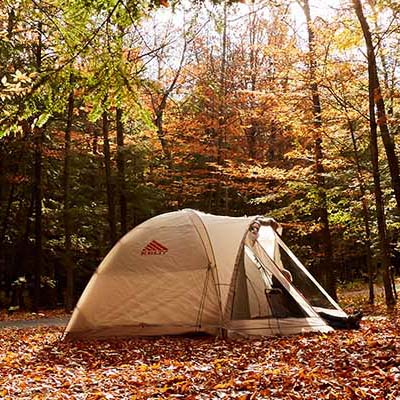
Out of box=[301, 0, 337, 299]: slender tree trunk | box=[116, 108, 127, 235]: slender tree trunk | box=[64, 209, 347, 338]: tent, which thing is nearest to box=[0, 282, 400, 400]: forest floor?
box=[64, 209, 347, 338]: tent

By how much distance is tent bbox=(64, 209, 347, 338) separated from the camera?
7.95 meters

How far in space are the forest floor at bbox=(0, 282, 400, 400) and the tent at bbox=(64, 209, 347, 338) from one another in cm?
30

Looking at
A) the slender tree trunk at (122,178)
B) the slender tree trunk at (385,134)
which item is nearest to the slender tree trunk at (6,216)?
the slender tree trunk at (122,178)

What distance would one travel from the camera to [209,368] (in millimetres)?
5543

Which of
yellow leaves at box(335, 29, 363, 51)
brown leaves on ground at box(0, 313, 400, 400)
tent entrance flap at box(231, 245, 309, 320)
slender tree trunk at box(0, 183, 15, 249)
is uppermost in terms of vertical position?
yellow leaves at box(335, 29, 363, 51)

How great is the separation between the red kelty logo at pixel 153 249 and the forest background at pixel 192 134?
225 cm

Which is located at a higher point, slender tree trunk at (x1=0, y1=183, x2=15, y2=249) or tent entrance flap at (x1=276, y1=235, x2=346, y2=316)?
slender tree trunk at (x1=0, y1=183, x2=15, y2=249)

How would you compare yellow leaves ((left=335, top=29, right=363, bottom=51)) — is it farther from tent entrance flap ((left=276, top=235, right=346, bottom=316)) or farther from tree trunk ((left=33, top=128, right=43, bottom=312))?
tree trunk ((left=33, top=128, right=43, bottom=312))

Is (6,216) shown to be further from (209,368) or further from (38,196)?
(209,368)

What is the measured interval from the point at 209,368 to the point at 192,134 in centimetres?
1477

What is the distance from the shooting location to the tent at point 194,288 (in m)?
7.95

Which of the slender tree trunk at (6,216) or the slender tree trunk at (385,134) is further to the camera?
the slender tree trunk at (6,216)

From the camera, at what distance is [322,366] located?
16.9 feet

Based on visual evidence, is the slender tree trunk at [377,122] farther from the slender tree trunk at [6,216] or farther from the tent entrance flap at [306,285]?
the slender tree trunk at [6,216]
